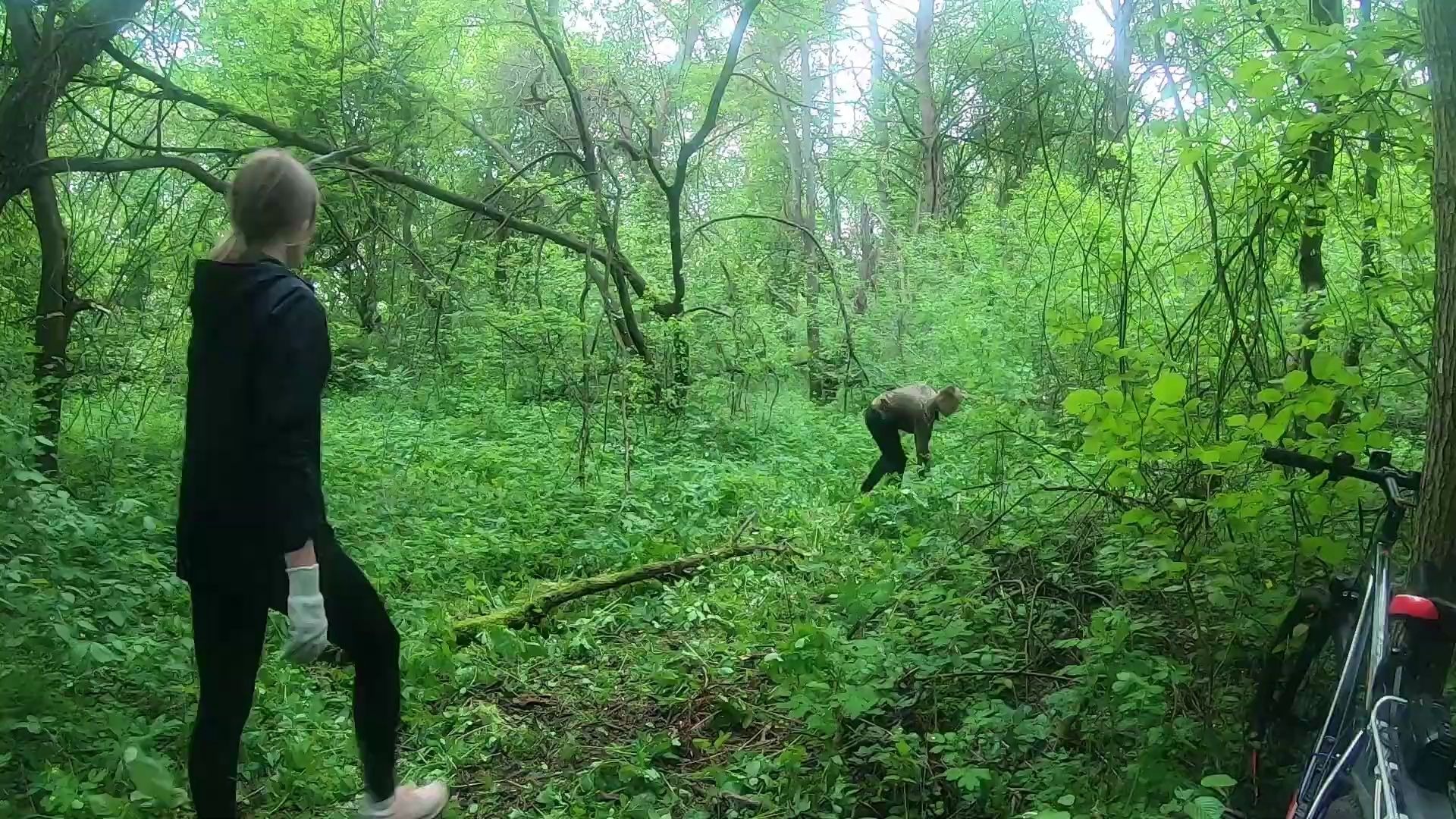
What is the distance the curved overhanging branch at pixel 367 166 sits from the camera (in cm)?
610

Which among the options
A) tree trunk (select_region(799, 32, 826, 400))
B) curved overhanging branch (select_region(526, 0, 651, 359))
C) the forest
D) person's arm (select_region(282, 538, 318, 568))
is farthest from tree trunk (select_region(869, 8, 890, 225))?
person's arm (select_region(282, 538, 318, 568))

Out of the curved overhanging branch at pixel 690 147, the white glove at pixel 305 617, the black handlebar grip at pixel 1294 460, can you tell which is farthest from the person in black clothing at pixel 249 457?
the curved overhanging branch at pixel 690 147

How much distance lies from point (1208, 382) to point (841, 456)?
554cm

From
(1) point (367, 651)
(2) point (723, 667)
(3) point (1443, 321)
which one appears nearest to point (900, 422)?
(2) point (723, 667)

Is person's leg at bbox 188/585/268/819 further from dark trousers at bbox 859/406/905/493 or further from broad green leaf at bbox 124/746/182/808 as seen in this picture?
dark trousers at bbox 859/406/905/493

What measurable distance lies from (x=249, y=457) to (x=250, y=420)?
9 cm

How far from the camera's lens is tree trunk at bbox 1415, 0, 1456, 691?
2.41 meters

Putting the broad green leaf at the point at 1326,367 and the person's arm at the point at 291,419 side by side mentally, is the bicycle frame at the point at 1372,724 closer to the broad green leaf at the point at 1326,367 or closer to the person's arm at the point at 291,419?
the broad green leaf at the point at 1326,367

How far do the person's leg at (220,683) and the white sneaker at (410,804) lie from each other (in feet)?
1.38

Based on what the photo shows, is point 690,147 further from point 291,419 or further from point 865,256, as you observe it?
point 865,256

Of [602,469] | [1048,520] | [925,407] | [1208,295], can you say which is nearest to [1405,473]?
[1208,295]

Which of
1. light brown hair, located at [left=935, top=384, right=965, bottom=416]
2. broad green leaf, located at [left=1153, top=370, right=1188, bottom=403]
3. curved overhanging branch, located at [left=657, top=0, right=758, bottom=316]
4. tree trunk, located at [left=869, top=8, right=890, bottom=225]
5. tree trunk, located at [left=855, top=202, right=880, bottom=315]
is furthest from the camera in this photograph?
tree trunk, located at [left=855, top=202, right=880, bottom=315]

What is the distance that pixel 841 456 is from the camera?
9766mm

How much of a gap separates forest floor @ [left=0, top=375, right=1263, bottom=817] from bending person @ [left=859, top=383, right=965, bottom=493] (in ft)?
3.31
